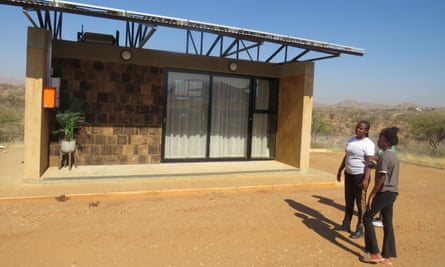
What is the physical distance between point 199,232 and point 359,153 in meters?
2.14

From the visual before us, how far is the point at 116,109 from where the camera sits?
7.55 m

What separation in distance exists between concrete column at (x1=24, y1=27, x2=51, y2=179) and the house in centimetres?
1

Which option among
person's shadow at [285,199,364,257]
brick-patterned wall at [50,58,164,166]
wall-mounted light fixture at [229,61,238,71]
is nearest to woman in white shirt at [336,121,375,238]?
person's shadow at [285,199,364,257]

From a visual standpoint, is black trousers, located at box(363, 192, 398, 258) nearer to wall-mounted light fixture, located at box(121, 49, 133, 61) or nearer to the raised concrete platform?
the raised concrete platform

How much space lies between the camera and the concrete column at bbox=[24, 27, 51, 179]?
5695 mm

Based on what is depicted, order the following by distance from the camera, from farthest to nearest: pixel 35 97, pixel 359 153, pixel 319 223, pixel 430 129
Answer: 1. pixel 430 129
2. pixel 35 97
3. pixel 319 223
4. pixel 359 153

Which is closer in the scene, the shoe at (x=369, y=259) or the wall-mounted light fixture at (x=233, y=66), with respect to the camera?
the shoe at (x=369, y=259)

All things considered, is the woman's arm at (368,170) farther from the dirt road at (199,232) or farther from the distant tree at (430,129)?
the distant tree at (430,129)

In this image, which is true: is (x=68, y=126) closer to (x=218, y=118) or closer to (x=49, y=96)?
(x=49, y=96)

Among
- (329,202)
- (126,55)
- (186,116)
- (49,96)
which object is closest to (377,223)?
(329,202)

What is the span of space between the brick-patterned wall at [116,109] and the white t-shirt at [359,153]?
15.2ft

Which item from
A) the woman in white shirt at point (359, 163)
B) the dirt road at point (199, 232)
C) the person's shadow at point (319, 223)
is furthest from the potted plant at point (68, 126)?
the woman in white shirt at point (359, 163)

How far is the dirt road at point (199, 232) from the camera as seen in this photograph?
350 cm

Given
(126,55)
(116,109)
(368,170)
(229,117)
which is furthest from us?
(229,117)
